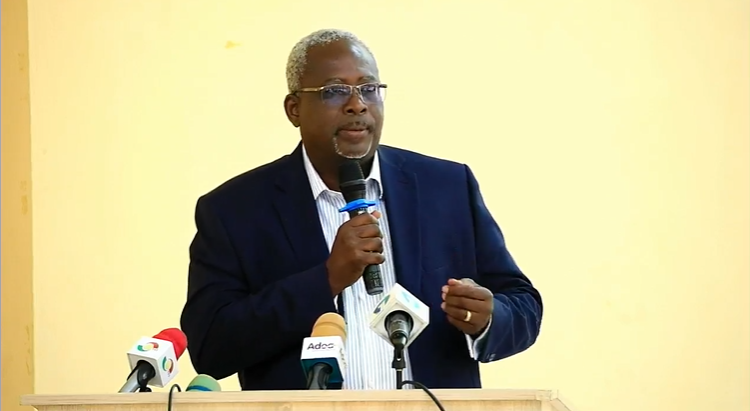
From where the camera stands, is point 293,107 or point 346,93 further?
point 293,107

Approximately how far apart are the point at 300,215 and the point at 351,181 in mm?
270

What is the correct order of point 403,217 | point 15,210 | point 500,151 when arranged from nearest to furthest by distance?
point 403,217 < point 15,210 < point 500,151

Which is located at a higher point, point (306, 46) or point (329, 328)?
point (306, 46)

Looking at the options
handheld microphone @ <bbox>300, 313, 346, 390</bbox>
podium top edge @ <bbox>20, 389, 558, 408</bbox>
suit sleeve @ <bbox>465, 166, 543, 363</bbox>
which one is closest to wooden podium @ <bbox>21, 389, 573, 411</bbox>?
→ podium top edge @ <bbox>20, 389, 558, 408</bbox>

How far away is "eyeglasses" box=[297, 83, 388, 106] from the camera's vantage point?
2623 millimetres

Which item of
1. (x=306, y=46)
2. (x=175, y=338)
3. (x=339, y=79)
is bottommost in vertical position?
(x=175, y=338)

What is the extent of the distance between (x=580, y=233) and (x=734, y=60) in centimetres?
102

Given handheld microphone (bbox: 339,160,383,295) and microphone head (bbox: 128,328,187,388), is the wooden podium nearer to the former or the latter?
microphone head (bbox: 128,328,187,388)

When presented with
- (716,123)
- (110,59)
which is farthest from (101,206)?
(716,123)

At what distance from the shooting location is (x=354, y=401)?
173 cm

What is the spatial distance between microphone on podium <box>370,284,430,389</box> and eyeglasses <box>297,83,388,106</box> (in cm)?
71

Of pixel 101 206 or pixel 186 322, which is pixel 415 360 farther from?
pixel 101 206

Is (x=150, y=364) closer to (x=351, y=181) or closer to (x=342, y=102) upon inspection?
(x=351, y=181)

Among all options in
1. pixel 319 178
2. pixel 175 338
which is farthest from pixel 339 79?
pixel 175 338
